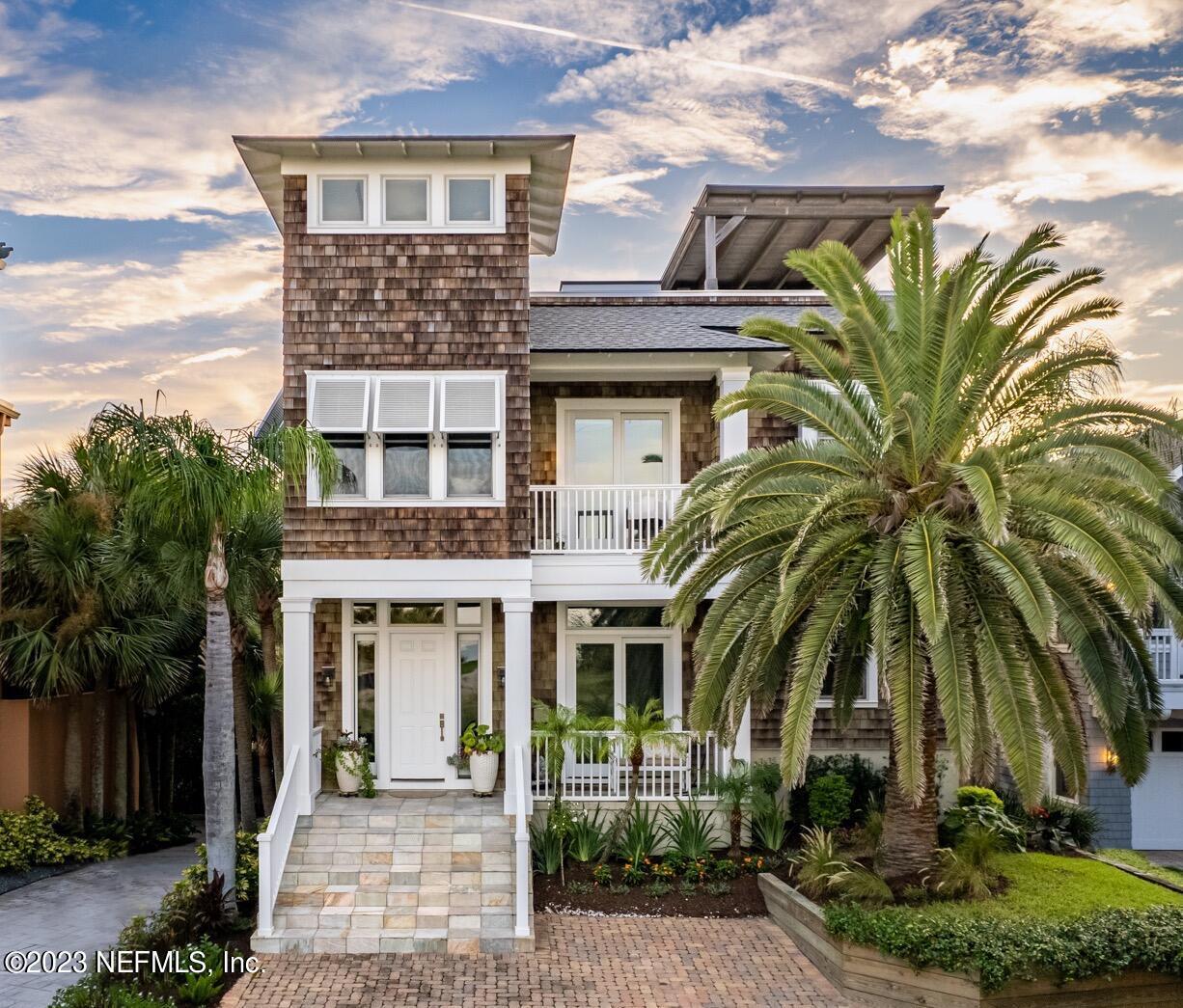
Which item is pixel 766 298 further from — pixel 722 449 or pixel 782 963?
pixel 782 963

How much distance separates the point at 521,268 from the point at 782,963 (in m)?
9.37

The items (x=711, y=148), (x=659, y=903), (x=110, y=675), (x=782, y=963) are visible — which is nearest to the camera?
(x=782, y=963)

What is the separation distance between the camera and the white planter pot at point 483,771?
45.3 feet

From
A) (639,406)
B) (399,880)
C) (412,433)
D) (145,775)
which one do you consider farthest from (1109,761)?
(145,775)

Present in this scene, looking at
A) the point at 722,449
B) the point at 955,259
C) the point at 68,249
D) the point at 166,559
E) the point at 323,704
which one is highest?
the point at 68,249

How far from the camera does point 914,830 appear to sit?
10.8 m

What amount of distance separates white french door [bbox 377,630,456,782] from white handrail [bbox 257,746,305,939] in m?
1.81

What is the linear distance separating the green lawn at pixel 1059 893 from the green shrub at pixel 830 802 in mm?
2204

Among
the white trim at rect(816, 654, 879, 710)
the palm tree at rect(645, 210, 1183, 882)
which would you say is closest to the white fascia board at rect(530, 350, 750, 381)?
A: the palm tree at rect(645, 210, 1183, 882)

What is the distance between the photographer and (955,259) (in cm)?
1055

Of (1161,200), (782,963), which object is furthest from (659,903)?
(1161,200)

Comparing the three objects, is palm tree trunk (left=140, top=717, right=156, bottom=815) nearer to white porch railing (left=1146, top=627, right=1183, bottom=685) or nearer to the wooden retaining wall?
the wooden retaining wall

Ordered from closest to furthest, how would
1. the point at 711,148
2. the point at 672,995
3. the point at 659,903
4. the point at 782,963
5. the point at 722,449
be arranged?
the point at 672,995
the point at 782,963
the point at 659,903
the point at 722,449
the point at 711,148

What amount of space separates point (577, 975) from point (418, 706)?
551 cm
